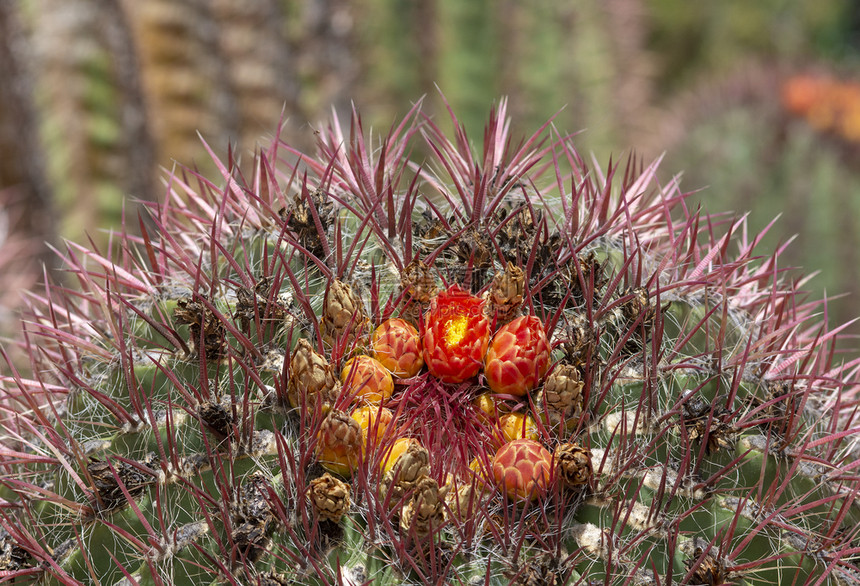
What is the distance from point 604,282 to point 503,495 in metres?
0.38

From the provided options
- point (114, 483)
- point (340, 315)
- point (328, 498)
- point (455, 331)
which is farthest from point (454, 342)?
point (114, 483)

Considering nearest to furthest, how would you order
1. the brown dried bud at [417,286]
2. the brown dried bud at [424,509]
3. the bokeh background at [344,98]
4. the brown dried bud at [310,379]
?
1. the brown dried bud at [424,509]
2. the brown dried bud at [310,379]
3. the brown dried bud at [417,286]
4. the bokeh background at [344,98]

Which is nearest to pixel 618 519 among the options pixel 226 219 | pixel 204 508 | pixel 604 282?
pixel 604 282

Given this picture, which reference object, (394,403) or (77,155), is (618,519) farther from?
(77,155)

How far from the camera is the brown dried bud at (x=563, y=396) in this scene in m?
1.08

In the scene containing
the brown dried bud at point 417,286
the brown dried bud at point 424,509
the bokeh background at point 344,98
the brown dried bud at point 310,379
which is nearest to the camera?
the brown dried bud at point 424,509

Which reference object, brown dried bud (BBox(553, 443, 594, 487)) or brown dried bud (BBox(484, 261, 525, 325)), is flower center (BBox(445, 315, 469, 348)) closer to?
brown dried bud (BBox(484, 261, 525, 325))

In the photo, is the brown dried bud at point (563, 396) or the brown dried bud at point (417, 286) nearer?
the brown dried bud at point (563, 396)

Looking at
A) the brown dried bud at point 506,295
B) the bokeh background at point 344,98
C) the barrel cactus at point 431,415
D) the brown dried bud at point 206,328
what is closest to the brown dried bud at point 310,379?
the barrel cactus at point 431,415

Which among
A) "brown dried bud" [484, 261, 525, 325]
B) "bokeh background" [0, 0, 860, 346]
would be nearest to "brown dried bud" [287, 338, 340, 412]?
"brown dried bud" [484, 261, 525, 325]

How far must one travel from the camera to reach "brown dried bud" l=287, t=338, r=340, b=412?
1061mm

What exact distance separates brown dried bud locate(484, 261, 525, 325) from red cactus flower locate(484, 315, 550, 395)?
1.3 inches

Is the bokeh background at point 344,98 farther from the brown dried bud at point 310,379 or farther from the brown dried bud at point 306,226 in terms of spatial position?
the brown dried bud at point 310,379

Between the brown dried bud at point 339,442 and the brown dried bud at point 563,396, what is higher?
the brown dried bud at point 563,396
